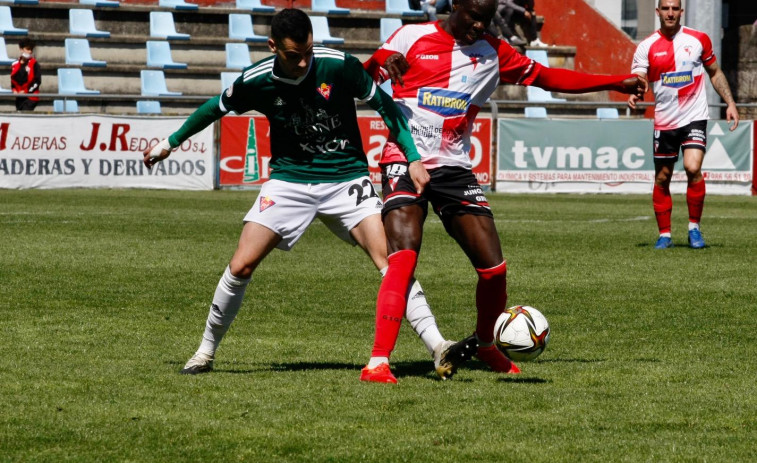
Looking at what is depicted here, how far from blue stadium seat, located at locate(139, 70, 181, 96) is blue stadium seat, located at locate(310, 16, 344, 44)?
3.60 metres

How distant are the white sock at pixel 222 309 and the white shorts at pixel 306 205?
0.29 meters

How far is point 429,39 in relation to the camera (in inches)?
249

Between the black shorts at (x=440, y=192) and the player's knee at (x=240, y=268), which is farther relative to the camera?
the black shorts at (x=440, y=192)

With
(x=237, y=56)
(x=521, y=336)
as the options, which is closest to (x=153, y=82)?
(x=237, y=56)

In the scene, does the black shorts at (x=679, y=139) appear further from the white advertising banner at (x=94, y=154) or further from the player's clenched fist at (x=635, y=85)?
the white advertising banner at (x=94, y=154)

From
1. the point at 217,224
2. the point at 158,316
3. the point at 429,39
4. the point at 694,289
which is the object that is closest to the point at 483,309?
the point at 429,39

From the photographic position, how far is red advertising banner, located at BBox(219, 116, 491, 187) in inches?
867

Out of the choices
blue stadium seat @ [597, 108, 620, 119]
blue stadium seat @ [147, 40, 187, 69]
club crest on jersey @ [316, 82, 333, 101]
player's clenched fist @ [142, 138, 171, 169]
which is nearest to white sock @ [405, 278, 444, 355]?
club crest on jersey @ [316, 82, 333, 101]

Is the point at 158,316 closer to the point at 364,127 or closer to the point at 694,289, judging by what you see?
the point at 694,289

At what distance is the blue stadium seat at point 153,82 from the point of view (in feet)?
84.1

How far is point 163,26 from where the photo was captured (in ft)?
90.0

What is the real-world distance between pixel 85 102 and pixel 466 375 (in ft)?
63.4

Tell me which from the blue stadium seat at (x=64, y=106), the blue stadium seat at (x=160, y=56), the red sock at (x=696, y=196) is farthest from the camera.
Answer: the blue stadium seat at (x=160, y=56)

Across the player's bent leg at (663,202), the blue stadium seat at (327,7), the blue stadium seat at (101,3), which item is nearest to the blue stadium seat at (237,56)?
the blue stadium seat at (327,7)
